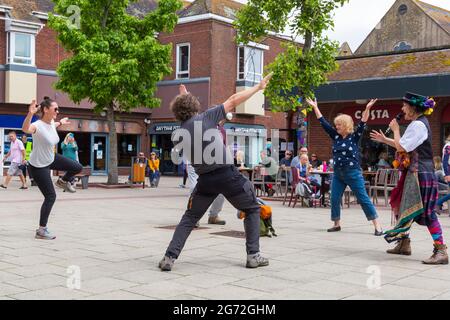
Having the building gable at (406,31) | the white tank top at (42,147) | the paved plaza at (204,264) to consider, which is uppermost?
the building gable at (406,31)

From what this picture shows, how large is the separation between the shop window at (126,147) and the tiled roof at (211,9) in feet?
24.6

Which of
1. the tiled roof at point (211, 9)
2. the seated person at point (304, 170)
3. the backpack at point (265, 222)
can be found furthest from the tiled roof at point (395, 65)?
the tiled roof at point (211, 9)

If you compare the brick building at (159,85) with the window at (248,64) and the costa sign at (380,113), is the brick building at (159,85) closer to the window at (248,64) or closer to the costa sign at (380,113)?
the window at (248,64)

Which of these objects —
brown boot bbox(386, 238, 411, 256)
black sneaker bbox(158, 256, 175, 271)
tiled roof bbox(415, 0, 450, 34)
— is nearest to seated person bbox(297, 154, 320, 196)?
brown boot bbox(386, 238, 411, 256)

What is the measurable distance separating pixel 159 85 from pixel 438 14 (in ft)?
73.4

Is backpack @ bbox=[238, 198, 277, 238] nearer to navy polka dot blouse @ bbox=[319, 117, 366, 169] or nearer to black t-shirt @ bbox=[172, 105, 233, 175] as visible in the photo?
navy polka dot blouse @ bbox=[319, 117, 366, 169]

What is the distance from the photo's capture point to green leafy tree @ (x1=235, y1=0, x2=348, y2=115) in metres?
15.3

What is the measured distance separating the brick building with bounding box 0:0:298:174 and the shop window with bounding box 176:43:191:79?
0.06 meters

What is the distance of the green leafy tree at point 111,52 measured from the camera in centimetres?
1855

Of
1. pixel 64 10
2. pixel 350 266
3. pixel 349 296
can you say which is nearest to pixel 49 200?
pixel 350 266
